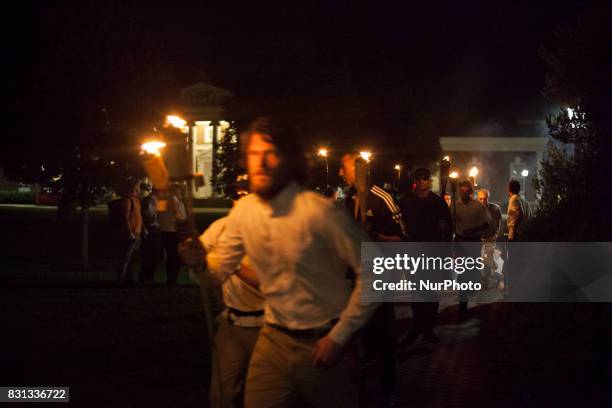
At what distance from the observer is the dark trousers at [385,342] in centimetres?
713

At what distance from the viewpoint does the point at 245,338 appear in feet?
17.0

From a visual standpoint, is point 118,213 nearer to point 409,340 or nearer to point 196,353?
point 196,353

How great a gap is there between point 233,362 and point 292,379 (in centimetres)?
123

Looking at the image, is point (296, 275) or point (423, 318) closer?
point (296, 275)

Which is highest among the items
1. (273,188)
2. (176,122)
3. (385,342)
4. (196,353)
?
(176,122)

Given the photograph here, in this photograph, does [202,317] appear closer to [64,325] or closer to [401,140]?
[64,325]

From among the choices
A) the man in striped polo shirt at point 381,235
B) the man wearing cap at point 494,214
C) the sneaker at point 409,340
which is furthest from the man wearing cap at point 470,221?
→ the man in striped polo shirt at point 381,235

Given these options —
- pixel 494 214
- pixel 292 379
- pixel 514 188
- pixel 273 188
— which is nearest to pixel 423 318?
pixel 514 188

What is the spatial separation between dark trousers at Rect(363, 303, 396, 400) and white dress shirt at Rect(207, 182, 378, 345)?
3025 mm

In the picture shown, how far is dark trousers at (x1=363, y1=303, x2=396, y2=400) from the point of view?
713cm

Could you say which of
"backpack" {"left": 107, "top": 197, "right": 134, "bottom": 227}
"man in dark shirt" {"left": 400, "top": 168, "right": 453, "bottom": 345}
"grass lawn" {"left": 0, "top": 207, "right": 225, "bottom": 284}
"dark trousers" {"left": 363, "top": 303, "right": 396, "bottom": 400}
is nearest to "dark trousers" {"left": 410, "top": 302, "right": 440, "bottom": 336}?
"man in dark shirt" {"left": 400, "top": 168, "right": 453, "bottom": 345}

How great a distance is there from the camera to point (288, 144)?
3869 millimetres

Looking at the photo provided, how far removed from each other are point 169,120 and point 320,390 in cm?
164

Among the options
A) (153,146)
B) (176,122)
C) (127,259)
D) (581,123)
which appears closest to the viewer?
(153,146)
